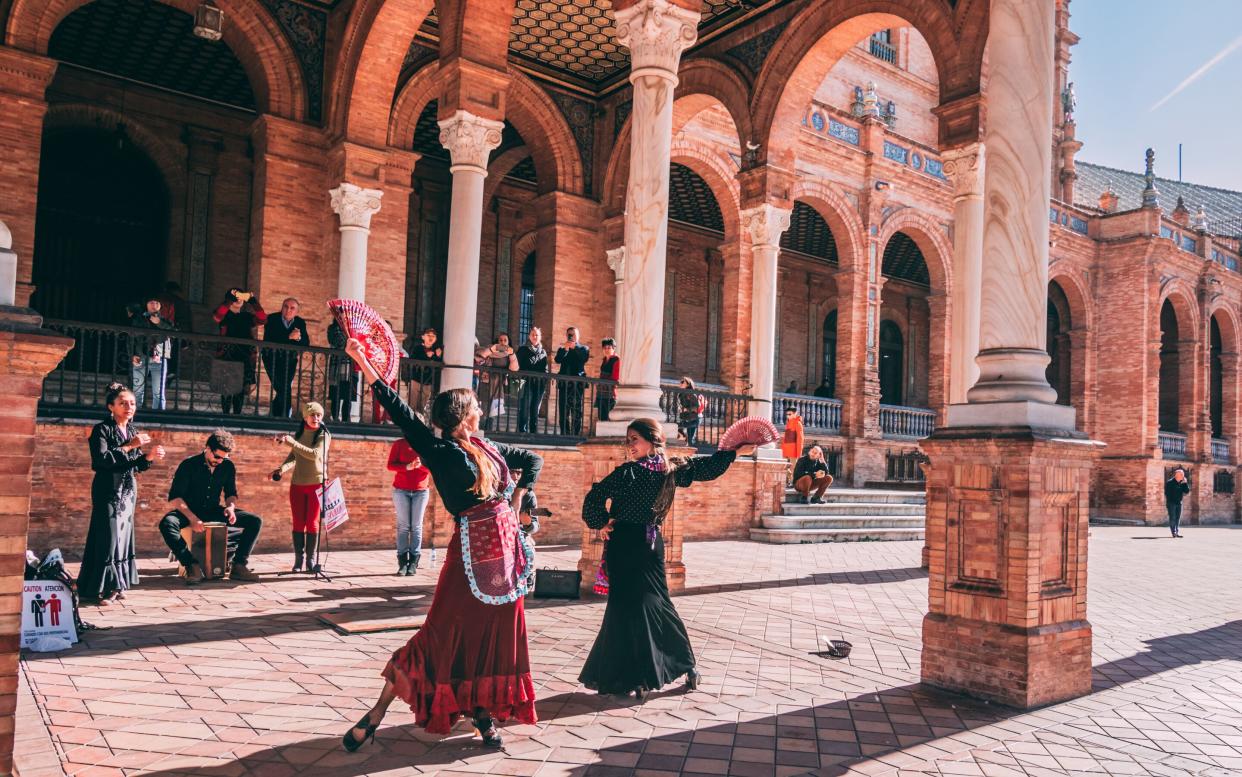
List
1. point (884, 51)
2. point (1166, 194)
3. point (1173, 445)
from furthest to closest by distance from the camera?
point (1166, 194), point (1173, 445), point (884, 51)

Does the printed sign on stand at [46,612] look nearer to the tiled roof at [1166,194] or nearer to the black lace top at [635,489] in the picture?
the black lace top at [635,489]

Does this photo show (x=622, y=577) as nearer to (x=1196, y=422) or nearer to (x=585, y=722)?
(x=585, y=722)

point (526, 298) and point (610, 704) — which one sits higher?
point (526, 298)

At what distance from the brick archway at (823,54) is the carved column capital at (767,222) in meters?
0.74

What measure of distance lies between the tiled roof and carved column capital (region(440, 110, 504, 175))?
35633 mm

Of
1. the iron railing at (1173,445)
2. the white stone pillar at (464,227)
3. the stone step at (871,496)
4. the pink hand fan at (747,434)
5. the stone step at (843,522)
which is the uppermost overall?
the white stone pillar at (464,227)

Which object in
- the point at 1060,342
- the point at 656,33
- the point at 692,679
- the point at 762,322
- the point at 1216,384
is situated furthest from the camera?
the point at 1216,384

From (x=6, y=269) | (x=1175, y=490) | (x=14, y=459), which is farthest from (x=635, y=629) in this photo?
(x=1175, y=490)

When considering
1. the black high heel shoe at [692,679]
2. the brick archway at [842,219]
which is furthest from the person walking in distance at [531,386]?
the brick archway at [842,219]

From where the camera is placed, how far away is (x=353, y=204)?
1298cm

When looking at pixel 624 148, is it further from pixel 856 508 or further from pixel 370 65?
pixel 856 508

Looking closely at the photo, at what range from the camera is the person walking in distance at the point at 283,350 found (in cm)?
1073

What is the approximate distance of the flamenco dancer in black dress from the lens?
4.73 metres

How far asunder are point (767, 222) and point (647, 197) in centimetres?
542
